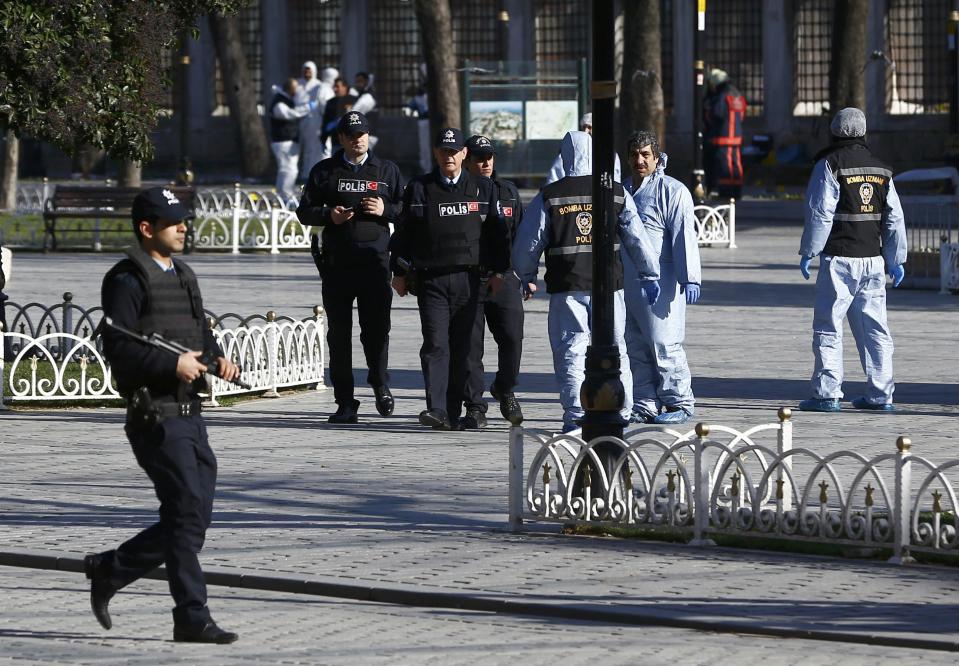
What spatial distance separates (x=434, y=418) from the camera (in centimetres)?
1274

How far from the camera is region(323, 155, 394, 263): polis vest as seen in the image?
1336 cm

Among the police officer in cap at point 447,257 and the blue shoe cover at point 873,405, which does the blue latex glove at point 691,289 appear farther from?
the blue shoe cover at point 873,405

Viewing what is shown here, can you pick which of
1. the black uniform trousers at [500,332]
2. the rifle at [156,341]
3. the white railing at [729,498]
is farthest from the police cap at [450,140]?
the rifle at [156,341]

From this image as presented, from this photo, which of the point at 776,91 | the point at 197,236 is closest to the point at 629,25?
Result: the point at 197,236

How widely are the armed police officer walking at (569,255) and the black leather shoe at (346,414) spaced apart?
1.82 metres

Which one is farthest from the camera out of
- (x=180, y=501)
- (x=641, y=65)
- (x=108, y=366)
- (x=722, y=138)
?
(x=722, y=138)

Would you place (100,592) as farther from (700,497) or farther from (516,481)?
(700,497)

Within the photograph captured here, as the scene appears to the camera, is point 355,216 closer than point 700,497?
No

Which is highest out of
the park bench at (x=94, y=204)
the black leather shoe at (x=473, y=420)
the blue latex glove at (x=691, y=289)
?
the park bench at (x=94, y=204)

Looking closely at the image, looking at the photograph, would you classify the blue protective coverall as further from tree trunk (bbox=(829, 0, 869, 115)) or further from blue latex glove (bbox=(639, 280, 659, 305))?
tree trunk (bbox=(829, 0, 869, 115))

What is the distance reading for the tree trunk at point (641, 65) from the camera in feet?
109

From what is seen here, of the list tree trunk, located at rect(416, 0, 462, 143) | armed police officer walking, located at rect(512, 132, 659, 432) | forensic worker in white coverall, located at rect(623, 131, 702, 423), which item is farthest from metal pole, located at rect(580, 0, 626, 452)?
tree trunk, located at rect(416, 0, 462, 143)

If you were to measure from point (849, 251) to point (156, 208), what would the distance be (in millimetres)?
6619

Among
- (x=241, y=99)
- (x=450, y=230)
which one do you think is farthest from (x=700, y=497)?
(x=241, y=99)
